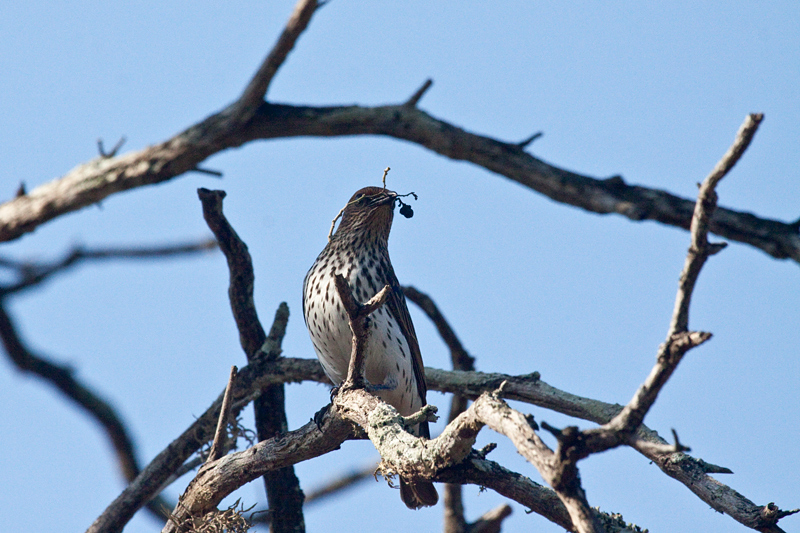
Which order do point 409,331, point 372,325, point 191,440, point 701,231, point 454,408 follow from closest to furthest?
point 701,231, point 372,325, point 409,331, point 191,440, point 454,408

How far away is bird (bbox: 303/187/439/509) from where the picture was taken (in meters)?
4.97

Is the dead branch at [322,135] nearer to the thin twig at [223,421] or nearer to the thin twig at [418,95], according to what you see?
the thin twig at [418,95]

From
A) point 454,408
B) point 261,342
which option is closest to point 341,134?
point 261,342

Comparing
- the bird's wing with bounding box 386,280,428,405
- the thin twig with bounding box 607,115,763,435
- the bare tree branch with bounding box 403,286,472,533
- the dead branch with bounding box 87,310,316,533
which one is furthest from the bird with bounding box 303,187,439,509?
the thin twig with bounding box 607,115,763,435

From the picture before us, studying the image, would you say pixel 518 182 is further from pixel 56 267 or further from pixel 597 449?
pixel 597 449

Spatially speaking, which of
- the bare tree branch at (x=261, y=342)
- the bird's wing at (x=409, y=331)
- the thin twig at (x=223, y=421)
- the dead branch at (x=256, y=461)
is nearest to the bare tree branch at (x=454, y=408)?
the bird's wing at (x=409, y=331)

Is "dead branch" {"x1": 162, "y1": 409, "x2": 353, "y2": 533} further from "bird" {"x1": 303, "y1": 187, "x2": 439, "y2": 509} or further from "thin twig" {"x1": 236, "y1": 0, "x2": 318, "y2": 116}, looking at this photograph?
"thin twig" {"x1": 236, "y1": 0, "x2": 318, "y2": 116}

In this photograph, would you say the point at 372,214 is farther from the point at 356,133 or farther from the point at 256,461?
the point at 256,461

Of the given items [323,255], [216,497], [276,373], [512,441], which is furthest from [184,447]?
[512,441]

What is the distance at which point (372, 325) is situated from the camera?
4.97 meters

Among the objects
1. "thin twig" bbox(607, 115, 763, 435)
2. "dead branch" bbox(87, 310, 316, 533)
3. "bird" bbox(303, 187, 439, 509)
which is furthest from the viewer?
"dead branch" bbox(87, 310, 316, 533)

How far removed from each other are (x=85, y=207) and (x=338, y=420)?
293cm

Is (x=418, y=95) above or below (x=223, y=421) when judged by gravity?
above

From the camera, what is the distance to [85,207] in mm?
5785
